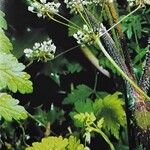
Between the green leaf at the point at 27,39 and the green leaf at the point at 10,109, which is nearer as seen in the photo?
the green leaf at the point at 10,109

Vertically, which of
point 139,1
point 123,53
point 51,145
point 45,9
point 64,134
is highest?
point 45,9

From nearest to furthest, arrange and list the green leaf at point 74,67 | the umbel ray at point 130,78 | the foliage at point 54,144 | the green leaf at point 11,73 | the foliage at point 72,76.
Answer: the green leaf at point 11,73 → the umbel ray at point 130,78 → the foliage at point 54,144 → the foliage at point 72,76 → the green leaf at point 74,67

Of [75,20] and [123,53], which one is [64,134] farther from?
[123,53]

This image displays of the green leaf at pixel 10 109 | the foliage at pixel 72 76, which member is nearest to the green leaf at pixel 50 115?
the foliage at pixel 72 76

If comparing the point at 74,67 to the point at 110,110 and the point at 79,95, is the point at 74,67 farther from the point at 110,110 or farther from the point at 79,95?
the point at 110,110

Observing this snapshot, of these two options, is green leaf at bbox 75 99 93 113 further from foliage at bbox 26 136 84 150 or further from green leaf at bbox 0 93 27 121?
green leaf at bbox 0 93 27 121

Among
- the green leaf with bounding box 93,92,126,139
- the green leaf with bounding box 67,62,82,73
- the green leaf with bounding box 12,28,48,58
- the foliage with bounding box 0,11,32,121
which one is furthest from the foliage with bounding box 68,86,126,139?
the foliage with bounding box 0,11,32,121

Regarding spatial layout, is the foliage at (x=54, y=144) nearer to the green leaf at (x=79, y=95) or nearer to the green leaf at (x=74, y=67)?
the green leaf at (x=79, y=95)

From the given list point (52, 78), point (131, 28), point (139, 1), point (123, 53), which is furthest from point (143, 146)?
point (52, 78)
